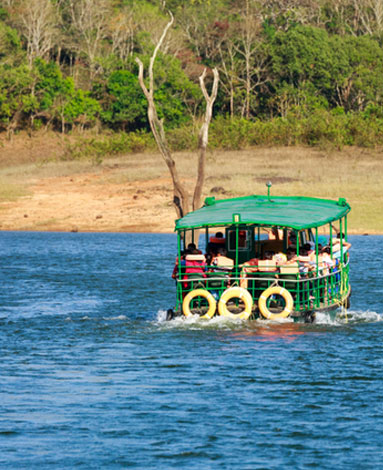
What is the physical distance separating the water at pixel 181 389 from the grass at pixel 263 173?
25.9 meters

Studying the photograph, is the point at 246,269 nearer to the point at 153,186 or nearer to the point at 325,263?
the point at 325,263

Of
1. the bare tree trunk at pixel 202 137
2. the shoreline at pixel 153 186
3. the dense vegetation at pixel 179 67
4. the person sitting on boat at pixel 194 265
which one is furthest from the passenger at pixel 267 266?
the dense vegetation at pixel 179 67

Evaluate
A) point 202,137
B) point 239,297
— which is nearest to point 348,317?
point 239,297

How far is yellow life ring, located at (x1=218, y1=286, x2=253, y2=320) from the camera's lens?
21891 mm

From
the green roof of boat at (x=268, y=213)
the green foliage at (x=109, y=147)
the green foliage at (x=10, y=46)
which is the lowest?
the green roof of boat at (x=268, y=213)

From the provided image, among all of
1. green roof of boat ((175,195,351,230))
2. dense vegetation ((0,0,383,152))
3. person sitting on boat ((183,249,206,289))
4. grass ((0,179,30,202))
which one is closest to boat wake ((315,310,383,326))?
green roof of boat ((175,195,351,230))

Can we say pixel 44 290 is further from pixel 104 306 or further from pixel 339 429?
pixel 339 429

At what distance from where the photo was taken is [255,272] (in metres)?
22.5

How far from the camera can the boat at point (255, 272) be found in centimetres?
2202

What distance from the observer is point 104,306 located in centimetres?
2859

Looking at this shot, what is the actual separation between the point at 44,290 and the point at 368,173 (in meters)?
32.2

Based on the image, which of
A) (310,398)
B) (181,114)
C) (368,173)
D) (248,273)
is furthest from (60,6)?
(310,398)

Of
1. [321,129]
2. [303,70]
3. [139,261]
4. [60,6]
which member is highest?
[60,6]

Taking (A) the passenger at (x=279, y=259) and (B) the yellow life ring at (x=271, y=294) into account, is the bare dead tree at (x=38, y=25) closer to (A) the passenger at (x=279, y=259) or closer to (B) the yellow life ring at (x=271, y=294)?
(A) the passenger at (x=279, y=259)
